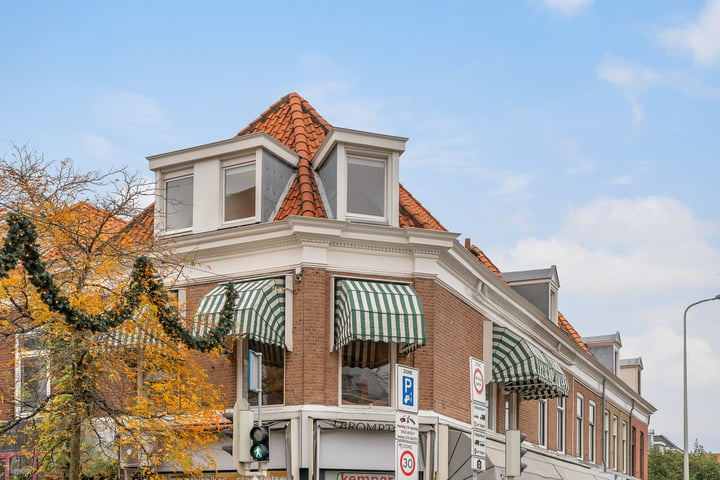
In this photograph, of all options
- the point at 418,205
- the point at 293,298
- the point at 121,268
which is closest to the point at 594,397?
the point at 418,205

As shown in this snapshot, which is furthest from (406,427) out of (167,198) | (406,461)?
(167,198)

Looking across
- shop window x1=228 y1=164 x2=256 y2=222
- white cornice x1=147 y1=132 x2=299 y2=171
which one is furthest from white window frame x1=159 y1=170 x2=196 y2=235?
shop window x1=228 y1=164 x2=256 y2=222

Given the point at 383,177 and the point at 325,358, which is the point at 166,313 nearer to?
the point at 325,358

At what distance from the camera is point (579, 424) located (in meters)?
37.5

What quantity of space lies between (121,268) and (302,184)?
5.66m

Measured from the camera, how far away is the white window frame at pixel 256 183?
2328 cm

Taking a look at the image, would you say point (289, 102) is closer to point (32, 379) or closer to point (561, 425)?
point (32, 379)

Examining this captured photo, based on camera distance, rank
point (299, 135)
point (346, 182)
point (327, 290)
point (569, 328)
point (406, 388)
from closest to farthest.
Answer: point (406, 388)
point (327, 290)
point (346, 182)
point (299, 135)
point (569, 328)

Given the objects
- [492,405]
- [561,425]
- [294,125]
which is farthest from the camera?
[561,425]

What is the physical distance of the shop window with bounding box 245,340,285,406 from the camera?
22.5 metres

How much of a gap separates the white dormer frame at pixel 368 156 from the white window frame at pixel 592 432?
18338mm

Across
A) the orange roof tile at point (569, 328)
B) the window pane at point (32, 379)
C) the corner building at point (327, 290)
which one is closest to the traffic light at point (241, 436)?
the corner building at point (327, 290)

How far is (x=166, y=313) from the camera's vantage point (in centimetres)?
1845

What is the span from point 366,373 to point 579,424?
1698 centimetres
